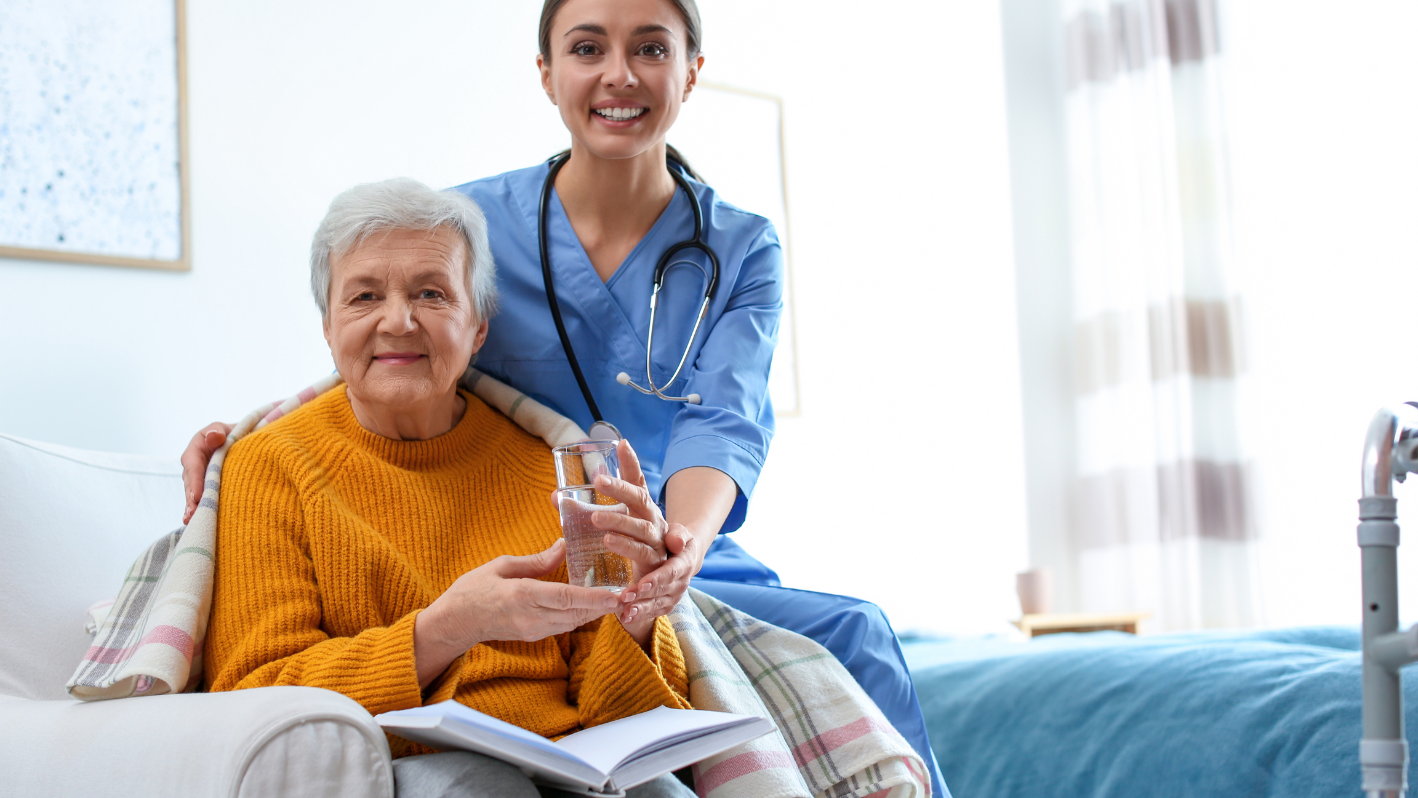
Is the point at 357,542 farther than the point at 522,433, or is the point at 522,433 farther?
the point at 522,433

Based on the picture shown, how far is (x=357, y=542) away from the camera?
1.22 m

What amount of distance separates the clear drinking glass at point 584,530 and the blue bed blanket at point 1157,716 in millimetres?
1052

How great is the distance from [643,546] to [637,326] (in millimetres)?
599

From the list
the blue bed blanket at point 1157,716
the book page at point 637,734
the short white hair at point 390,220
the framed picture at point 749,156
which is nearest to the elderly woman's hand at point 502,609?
the book page at point 637,734

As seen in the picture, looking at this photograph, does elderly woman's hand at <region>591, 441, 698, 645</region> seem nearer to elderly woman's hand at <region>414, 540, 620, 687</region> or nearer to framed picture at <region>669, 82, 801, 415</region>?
elderly woman's hand at <region>414, 540, 620, 687</region>

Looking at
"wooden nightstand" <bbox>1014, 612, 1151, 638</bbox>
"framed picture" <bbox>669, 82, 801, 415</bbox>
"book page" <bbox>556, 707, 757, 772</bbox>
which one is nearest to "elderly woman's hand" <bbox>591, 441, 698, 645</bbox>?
"book page" <bbox>556, 707, 757, 772</bbox>

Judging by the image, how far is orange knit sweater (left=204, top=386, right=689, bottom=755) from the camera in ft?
3.62

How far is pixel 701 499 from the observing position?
1401 millimetres

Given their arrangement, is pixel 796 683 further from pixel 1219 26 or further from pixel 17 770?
pixel 1219 26

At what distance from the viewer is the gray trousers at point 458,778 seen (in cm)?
92

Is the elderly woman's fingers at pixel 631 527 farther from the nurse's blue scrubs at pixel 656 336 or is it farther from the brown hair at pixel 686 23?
the brown hair at pixel 686 23

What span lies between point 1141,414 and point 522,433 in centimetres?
290

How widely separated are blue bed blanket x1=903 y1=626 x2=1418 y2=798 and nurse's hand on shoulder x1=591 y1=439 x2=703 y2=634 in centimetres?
94

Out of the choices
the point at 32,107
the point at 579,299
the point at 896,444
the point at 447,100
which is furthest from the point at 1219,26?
the point at 32,107
